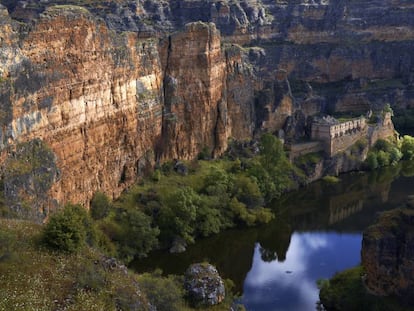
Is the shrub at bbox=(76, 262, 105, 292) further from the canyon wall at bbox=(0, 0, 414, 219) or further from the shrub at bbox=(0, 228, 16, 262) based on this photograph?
the canyon wall at bbox=(0, 0, 414, 219)

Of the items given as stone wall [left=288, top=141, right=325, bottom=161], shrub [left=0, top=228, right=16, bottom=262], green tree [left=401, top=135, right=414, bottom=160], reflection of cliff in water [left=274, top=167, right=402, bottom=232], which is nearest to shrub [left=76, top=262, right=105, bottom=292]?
shrub [left=0, top=228, right=16, bottom=262]

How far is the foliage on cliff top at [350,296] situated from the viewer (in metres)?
35.2

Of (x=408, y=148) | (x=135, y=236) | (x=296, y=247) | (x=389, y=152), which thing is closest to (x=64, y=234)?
(x=135, y=236)

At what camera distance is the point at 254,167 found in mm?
57969

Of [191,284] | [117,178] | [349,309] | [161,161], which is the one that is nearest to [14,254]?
[191,284]

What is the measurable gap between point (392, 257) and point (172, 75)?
93.2 feet

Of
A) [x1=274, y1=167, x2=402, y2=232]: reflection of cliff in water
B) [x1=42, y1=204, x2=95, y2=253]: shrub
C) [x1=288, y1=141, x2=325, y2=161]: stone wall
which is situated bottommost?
[x1=274, y1=167, x2=402, y2=232]: reflection of cliff in water

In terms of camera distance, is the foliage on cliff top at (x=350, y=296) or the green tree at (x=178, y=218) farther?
the green tree at (x=178, y=218)

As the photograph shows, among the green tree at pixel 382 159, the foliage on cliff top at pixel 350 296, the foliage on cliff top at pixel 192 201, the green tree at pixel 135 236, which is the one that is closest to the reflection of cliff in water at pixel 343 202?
the green tree at pixel 382 159

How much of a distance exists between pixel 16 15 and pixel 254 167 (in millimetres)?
43501

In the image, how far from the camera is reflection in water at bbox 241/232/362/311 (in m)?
39.4

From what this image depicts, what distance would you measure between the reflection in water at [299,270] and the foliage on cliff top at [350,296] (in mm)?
1132

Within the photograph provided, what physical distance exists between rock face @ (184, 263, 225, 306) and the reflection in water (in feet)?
15.7

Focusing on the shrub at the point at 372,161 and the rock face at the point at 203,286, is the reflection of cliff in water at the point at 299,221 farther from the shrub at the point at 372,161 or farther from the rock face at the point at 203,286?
the rock face at the point at 203,286
